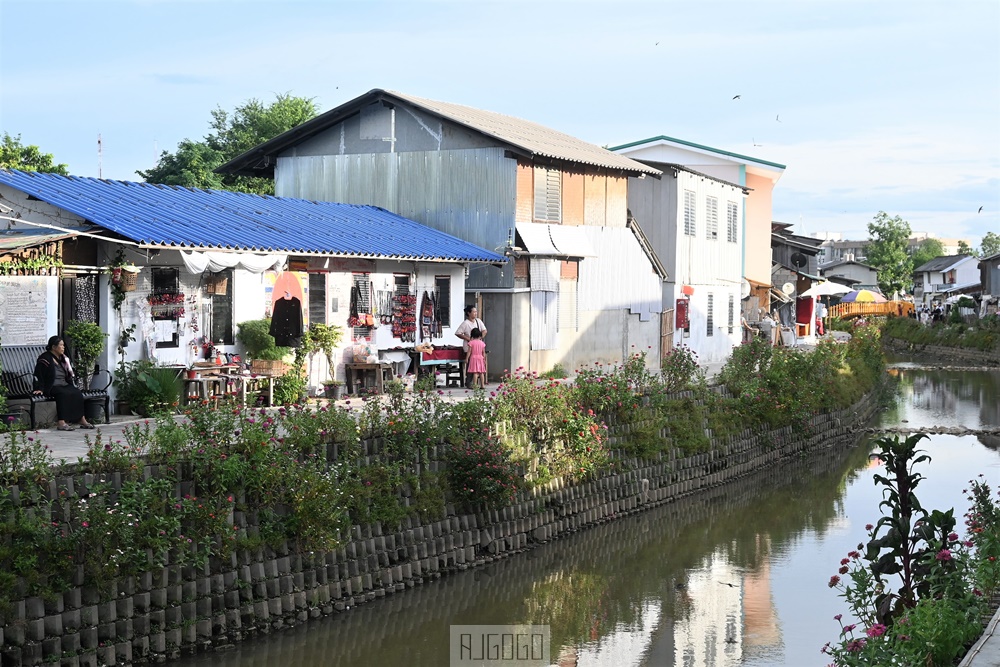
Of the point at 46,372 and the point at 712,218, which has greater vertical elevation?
the point at 712,218

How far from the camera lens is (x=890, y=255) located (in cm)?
10812

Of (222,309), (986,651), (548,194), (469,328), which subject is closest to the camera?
(986,651)

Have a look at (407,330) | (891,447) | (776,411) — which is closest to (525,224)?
(407,330)

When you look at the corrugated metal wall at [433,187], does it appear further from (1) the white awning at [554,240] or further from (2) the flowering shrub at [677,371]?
(2) the flowering shrub at [677,371]

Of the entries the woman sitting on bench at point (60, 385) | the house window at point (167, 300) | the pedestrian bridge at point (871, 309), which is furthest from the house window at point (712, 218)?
the pedestrian bridge at point (871, 309)

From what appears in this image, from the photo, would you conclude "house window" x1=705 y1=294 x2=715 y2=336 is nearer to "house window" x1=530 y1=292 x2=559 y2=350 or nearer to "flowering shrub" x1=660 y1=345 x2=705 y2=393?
"house window" x1=530 y1=292 x2=559 y2=350

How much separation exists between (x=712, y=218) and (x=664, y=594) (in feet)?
77.4

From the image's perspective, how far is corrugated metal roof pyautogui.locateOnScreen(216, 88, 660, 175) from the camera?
2780 cm

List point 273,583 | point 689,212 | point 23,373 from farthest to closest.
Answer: point 689,212
point 23,373
point 273,583

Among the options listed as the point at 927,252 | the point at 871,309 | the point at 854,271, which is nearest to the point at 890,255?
the point at 854,271

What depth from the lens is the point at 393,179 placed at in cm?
2914

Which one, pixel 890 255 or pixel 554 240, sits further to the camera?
pixel 890 255

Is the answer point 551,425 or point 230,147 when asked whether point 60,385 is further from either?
point 230,147

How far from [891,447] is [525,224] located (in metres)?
17.6
